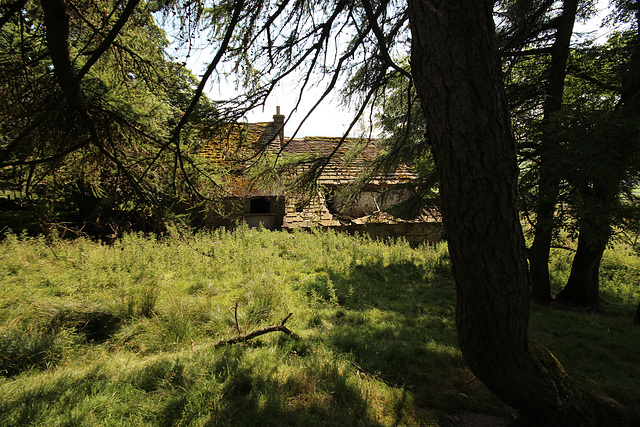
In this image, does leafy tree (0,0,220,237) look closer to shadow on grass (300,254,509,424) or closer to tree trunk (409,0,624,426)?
tree trunk (409,0,624,426)

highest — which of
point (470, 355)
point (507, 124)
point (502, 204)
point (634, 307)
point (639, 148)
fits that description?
point (639, 148)

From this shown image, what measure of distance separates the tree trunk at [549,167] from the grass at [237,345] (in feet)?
3.51

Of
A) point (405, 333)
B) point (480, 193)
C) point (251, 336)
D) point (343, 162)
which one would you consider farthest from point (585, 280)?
point (251, 336)

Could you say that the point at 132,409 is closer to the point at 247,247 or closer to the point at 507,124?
the point at 507,124

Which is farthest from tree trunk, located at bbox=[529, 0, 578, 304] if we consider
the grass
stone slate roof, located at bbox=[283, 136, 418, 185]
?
stone slate roof, located at bbox=[283, 136, 418, 185]

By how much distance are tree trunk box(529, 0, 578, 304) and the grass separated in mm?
1071

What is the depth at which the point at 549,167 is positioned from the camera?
4324mm

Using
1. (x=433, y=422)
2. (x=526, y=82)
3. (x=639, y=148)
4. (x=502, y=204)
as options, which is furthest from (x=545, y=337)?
(x=526, y=82)

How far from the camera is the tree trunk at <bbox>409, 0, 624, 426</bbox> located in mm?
1748

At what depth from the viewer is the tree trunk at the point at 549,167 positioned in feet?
14.4

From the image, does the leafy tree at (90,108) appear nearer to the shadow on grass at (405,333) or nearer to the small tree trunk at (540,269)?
the shadow on grass at (405,333)

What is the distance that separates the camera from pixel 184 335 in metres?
4.07

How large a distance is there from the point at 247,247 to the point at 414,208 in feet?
16.2

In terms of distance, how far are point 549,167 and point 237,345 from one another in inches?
204
